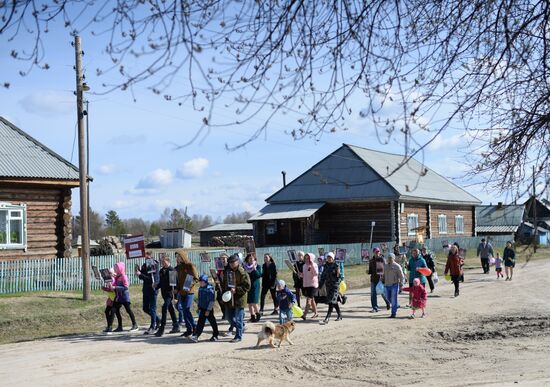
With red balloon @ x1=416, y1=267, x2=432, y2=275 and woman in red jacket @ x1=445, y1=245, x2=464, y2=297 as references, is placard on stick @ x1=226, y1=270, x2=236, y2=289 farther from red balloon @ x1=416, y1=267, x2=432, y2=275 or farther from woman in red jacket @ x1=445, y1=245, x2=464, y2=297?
woman in red jacket @ x1=445, y1=245, x2=464, y2=297

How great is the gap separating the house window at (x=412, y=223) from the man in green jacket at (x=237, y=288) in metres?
28.3

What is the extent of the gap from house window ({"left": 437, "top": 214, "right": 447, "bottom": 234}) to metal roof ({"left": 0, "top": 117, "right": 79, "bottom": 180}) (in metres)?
29.6

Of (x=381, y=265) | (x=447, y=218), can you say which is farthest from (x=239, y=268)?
(x=447, y=218)

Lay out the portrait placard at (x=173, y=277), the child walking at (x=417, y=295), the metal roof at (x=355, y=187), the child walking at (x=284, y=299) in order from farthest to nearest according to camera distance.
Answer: the metal roof at (x=355, y=187)
the child walking at (x=417, y=295)
the child walking at (x=284, y=299)
the portrait placard at (x=173, y=277)

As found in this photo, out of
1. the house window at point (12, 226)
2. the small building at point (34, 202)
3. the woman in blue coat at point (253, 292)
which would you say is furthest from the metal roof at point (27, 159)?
the woman in blue coat at point (253, 292)

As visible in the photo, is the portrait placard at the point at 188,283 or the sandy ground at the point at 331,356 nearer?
the sandy ground at the point at 331,356

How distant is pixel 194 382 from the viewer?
1025 centimetres

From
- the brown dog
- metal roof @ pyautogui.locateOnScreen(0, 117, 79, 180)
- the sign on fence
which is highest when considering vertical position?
metal roof @ pyautogui.locateOnScreen(0, 117, 79, 180)

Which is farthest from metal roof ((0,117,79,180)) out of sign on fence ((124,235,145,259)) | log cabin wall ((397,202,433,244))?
log cabin wall ((397,202,433,244))

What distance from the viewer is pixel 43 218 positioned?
23.1m

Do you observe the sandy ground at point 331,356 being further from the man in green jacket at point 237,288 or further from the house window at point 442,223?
the house window at point 442,223

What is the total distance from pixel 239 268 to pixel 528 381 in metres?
6.30

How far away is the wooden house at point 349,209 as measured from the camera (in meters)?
39.2

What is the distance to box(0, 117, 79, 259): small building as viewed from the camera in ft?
72.2
